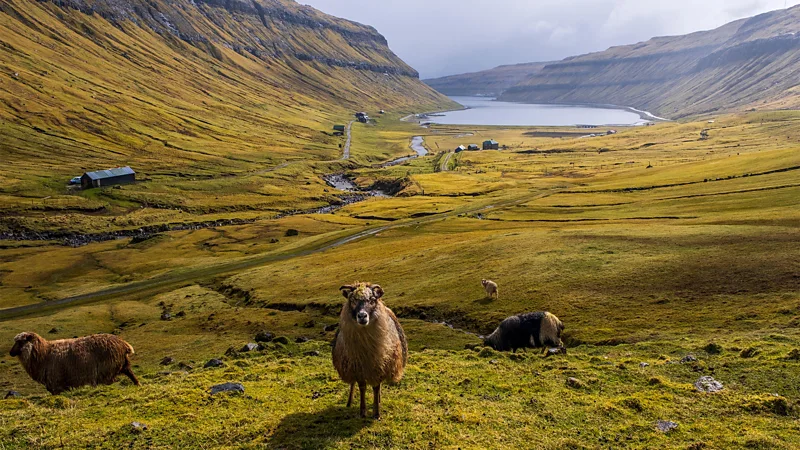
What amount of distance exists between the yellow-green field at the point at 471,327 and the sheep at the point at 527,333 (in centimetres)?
164

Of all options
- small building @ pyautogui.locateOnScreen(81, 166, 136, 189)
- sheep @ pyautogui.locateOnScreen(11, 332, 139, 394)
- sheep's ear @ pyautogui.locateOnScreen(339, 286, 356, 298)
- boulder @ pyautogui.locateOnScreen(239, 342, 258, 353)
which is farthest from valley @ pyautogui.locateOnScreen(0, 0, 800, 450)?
small building @ pyautogui.locateOnScreen(81, 166, 136, 189)

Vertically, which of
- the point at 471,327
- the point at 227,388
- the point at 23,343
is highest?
the point at 23,343

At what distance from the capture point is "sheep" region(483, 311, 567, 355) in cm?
2984

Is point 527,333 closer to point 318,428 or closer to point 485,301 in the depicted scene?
point 485,301

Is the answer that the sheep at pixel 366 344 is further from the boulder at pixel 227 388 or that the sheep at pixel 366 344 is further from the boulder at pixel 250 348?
the boulder at pixel 250 348

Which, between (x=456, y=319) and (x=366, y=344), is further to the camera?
(x=456, y=319)

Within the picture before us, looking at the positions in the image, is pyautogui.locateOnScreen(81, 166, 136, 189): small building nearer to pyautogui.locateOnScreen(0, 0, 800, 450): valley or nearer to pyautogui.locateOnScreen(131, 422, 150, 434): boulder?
pyautogui.locateOnScreen(0, 0, 800, 450): valley

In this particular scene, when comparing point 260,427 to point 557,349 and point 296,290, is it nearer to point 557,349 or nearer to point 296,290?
point 557,349

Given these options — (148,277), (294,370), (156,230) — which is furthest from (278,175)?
(294,370)

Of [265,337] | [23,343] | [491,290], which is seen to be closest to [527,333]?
[491,290]

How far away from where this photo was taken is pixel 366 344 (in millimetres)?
16406

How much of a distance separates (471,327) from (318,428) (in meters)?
22.3

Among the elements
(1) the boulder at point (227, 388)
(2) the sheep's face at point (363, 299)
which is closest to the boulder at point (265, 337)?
(1) the boulder at point (227, 388)

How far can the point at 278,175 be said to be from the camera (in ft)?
631
